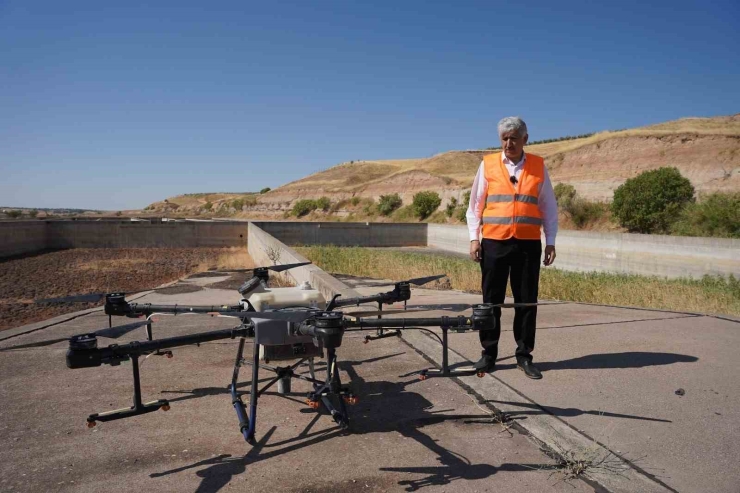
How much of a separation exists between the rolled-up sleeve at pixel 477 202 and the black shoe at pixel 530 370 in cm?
120

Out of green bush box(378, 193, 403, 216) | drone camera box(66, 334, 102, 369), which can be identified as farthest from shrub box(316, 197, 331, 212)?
drone camera box(66, 334, 102, 369)

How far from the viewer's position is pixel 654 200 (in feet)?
100

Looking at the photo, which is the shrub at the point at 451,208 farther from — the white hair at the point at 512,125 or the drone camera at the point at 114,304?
the drone camera at the point at 114,304

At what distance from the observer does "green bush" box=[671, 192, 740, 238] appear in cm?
2336

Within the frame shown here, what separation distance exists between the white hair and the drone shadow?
2.39 m

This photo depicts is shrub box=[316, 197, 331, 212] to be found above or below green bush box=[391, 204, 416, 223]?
above

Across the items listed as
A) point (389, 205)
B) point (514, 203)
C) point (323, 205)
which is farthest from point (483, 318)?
point (323, 205)

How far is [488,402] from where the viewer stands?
4.51 m

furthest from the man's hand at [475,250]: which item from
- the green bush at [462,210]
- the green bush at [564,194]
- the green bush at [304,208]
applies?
the green bush at [304,208]

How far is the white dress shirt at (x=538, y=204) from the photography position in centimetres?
527

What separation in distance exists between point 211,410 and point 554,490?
8.59 ft

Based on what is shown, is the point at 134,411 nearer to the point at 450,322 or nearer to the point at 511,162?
the point at 450,322

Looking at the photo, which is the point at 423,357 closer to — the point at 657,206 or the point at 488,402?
the point at 488,402

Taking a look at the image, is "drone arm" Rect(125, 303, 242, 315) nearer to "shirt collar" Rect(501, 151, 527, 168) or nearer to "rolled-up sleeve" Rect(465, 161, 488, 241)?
"rolled-up sleeve" Rect(465, 161, 488, 241)
